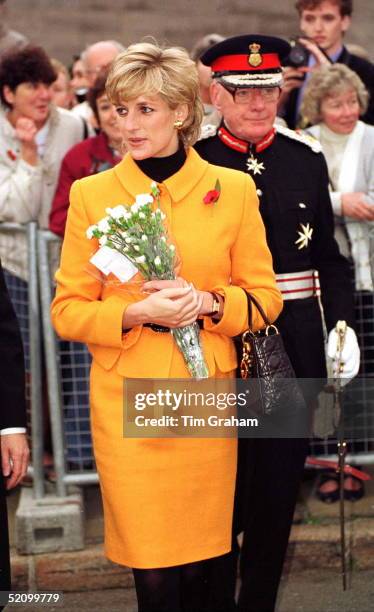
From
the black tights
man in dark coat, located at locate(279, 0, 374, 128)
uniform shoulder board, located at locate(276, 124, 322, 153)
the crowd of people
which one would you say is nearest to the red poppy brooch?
the crowd of people

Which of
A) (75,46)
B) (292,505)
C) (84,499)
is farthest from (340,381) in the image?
(75,46)

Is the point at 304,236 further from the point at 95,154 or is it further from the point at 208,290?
the point at 95,154

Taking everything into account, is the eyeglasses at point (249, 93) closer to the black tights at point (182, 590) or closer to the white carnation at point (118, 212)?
the white carnation at point (118, 212)

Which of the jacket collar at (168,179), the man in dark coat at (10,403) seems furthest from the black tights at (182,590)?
the jacket collar at (168,179)

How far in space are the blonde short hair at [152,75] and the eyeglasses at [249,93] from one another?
0.52m

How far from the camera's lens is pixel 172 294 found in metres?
3.72

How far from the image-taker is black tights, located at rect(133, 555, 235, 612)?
12.8 feet

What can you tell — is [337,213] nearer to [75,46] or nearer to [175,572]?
[175,572]

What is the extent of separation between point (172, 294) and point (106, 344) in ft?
0.92

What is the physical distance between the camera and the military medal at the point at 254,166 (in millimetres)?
4504

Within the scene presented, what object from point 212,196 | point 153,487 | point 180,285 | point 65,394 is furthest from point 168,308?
point 65,394

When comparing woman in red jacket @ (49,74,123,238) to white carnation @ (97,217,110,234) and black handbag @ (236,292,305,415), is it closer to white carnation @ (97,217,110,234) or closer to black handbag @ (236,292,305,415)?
black handbag @ (236,292,305,415)

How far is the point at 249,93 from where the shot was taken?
4.42m

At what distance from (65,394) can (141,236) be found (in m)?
2.18
